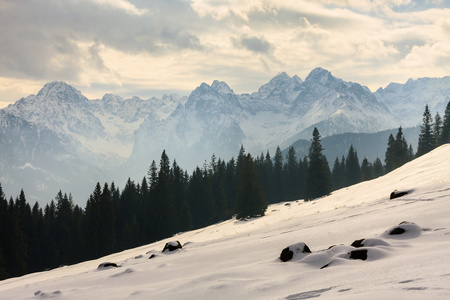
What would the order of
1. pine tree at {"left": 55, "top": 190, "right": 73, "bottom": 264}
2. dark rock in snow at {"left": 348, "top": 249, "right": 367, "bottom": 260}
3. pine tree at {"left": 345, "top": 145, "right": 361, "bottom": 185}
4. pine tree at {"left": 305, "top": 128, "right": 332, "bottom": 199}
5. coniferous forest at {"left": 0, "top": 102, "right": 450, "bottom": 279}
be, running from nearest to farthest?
dark rock in snow at {"left": 348, "top": 249, "right": 367, "bottom": 260}, coniferous forest at {"left": 0, "top": 102, "right": 450, "bottom": 279}, pine tree at {"left": 305, "top": 128, "right": 332, "bottom": 199}, pine tree at {"left": 55, "top": 190, "right": 73, "bottom": 264}, pine tree at {"left": 345, "top": 145, "right": 361, "bottom": 185}

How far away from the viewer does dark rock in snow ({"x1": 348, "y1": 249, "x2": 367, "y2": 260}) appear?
7.07 m

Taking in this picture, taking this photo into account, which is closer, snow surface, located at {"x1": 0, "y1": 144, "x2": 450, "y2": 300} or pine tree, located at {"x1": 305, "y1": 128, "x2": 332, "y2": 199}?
snow surface, located at {"x1": 0, "y1": 144, "x2": 450, "y2": 300}

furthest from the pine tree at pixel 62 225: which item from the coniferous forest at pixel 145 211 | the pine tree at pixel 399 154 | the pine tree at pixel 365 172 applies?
the pine tree at pixel 399 154

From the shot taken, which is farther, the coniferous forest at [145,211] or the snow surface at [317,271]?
the coniferous forest at [145,211]

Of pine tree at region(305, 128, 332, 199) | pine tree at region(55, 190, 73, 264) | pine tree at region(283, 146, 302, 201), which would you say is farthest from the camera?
pine tree at region(283, 146, 302, 201)

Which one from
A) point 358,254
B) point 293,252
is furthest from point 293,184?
point 358,254

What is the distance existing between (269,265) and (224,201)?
247 ft

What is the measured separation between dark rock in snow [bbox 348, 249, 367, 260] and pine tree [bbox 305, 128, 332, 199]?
194 ft

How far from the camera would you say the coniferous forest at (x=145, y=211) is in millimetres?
62438

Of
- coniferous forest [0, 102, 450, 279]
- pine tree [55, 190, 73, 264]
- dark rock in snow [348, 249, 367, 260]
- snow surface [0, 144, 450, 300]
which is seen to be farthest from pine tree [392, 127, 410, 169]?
dark rock in snow [348, 249, 367, 260]

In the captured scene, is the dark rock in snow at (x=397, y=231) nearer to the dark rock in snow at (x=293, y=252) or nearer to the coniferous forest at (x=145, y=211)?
the dark rock in snow at (x=293, y=252)

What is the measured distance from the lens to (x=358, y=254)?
7.15 metres

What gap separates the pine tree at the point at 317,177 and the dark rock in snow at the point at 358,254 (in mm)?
59206

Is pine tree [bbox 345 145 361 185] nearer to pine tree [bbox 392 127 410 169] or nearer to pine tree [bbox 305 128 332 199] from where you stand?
pine tree [bbox 392 127 410 169]
